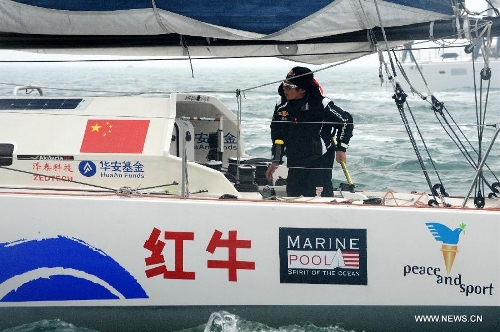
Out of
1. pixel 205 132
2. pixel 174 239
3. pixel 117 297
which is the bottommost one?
pixel 117 297

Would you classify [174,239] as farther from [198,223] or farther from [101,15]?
[101,15]

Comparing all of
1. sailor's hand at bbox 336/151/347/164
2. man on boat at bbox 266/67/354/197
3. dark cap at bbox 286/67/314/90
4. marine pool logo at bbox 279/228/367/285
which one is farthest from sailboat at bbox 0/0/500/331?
sailor's hand at bbox 336/151/347/164

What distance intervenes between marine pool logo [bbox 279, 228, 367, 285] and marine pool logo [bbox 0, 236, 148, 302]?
0.91 m

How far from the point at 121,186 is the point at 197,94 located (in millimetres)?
1323

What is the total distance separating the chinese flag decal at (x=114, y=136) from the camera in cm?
547

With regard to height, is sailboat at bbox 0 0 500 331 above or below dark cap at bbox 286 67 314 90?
below

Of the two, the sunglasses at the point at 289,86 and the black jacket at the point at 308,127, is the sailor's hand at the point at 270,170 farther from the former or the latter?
the sunglasses at the point at 289,86

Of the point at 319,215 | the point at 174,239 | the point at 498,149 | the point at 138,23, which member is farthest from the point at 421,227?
the point at 498,149

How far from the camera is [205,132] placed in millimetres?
6875

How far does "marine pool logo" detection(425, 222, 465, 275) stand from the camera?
4742 mm

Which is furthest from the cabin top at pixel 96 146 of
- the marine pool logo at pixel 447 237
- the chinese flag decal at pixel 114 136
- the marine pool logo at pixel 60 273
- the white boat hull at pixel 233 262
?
the marine pool logo at pixel 447 237

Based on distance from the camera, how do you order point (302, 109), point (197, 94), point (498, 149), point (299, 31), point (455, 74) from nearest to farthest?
point (299, 31) → point (302, 109) → point (197, 94) → point (498, 149) → point (455, 74)

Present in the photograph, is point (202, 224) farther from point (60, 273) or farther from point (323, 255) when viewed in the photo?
point (60, 273)

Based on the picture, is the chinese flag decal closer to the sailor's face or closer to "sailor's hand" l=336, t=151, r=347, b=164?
the sailor's face
